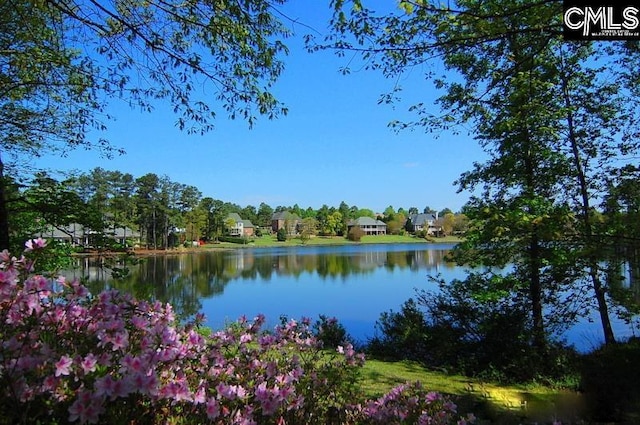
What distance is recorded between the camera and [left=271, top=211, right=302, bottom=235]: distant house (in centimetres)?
9931

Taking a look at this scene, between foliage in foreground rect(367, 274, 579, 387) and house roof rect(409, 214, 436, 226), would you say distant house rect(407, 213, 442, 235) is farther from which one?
foliage in foreground rect(367, 274, 579, 387)

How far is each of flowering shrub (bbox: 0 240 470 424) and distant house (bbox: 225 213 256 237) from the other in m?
88.3

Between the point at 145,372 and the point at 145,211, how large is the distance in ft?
Result: 200

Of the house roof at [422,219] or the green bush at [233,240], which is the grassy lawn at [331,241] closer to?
the green bush at [233,240]

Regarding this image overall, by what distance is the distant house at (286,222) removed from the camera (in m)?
99.3

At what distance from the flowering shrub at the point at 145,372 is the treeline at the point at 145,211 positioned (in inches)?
161

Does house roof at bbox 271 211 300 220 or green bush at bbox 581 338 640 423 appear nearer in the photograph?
green bush at bbox 581 338 640 423

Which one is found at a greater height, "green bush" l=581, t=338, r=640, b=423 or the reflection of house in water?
Result: "green bush" l=581, t=338, r=640, b=423

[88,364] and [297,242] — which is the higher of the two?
[88,364]

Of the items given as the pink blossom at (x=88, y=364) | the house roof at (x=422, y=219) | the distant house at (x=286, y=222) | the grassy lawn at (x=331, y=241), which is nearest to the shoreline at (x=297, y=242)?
the grassy lawn at (x=331, y=241)

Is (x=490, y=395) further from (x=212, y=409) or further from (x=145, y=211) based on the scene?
(x=145, y=211)

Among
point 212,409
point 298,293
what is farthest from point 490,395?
point 298,293

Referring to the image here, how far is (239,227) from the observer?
96.1 m

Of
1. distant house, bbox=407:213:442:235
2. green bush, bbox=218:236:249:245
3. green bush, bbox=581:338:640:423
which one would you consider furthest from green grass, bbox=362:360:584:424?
distant house, bbox=407:213:442:235
